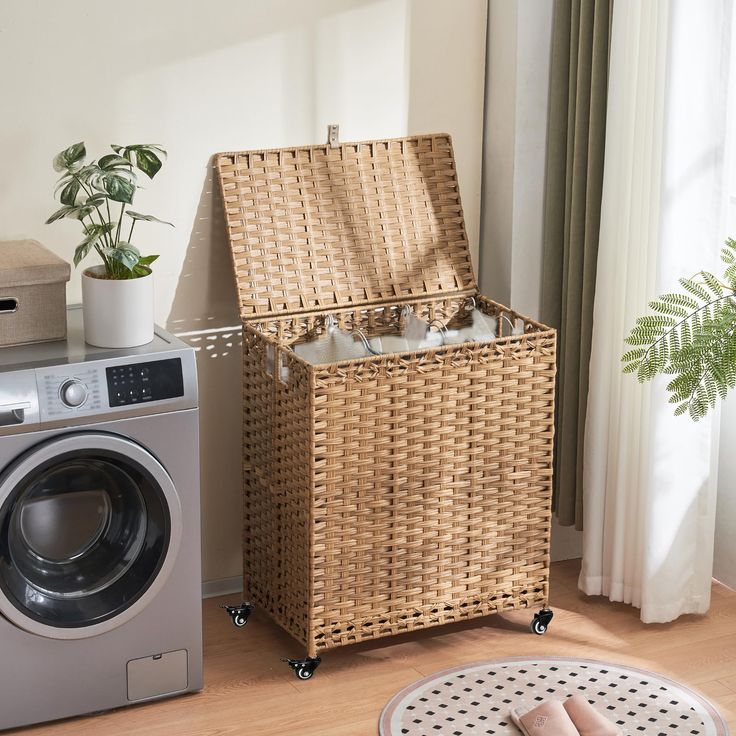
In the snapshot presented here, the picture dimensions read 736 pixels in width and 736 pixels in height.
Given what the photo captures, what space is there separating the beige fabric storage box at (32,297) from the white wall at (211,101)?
0.28 meters

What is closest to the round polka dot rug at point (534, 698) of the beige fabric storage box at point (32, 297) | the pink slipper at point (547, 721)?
the pink slipper at point (547, 721)

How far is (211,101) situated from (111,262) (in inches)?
21.6

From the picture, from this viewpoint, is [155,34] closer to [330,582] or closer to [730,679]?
[330,582]

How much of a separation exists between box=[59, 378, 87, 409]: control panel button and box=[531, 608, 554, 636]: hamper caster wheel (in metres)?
1.27

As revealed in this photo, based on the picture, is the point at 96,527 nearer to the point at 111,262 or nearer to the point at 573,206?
the point at 111,262

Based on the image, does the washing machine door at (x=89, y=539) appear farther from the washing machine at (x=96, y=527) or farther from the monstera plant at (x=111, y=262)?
the monstera plant at (x=111, y=262)

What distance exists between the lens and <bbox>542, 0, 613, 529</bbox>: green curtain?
2863 mm

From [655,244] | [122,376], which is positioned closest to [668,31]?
[655,244]

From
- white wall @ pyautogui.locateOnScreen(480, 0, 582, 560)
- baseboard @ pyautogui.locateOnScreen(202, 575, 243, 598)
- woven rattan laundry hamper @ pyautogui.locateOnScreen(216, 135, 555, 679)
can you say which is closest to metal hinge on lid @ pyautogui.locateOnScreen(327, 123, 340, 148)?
woven rattan laundry hamper @ pyautogui.locateOnScreen(216, 135, 555, 679)

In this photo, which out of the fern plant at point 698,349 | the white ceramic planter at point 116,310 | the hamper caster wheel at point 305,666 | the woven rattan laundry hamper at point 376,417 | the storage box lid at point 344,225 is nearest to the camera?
the fern plant at point 698,349

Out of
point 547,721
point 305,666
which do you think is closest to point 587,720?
point 547,721

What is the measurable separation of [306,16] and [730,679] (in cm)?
187

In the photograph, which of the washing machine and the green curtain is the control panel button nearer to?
the washing machine

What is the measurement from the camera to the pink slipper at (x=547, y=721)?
2432mm
